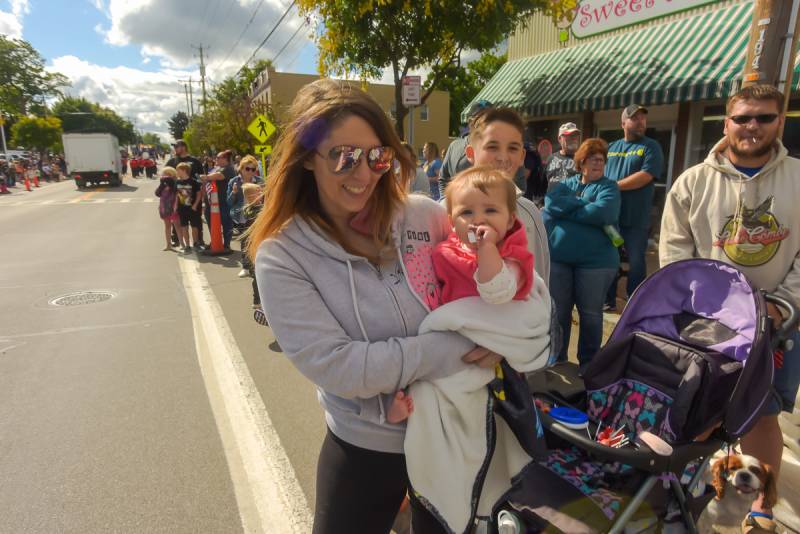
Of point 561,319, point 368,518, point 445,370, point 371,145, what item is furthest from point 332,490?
point 561,319

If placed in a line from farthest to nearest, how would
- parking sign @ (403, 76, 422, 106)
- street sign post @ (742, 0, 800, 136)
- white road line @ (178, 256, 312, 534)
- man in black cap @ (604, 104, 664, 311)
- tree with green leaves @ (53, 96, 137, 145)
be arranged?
tree with green leaves @ (53, 96, 137, 145)
parking sign @ (403, 76, 422, 106)
man in black cap @ (604, 104, 664, 311)
street sign post @ (742, 0, 800, 136)
white road line @ (178, 256, 312, 534)

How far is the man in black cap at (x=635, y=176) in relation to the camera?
5387 millimetres

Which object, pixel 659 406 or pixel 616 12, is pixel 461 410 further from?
pixel 616 12

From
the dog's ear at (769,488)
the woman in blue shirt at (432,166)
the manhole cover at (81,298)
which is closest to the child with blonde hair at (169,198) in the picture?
the manhole cover at (81,298)

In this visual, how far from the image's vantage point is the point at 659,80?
27.1 ft

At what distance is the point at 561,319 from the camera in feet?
14.0

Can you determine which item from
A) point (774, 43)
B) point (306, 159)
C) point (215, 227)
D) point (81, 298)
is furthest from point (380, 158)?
point (215, 227)

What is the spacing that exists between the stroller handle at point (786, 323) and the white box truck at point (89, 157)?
3885 centimetres

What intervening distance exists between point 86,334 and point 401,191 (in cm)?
548

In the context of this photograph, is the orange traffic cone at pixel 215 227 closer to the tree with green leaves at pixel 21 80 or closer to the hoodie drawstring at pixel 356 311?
the hoodie drawstring at pixel 356 311

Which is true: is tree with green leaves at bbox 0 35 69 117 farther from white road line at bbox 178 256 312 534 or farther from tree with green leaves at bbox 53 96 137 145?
white road line at bbox 178 256 312 534

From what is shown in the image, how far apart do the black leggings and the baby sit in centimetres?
22

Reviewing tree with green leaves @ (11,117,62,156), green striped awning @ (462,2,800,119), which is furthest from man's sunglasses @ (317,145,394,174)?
tree with green leaves @ (11,117,62,156)

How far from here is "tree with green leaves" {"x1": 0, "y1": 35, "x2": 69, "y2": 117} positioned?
201 ft
